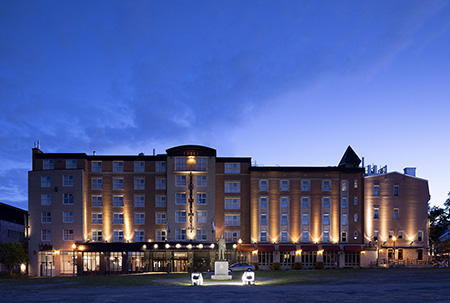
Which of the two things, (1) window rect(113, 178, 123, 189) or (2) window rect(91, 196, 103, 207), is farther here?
(1) window rect(113, 178, 123, 189)

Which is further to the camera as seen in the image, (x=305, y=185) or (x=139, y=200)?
(x=305, y=185)

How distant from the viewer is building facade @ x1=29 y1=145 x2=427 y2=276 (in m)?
67.1

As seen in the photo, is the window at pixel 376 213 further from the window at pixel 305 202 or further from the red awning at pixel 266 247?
the red awning at pixel 266 247

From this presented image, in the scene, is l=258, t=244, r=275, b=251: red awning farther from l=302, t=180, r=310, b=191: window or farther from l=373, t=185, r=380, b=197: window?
l=373, t=185, r=380, b=197: window

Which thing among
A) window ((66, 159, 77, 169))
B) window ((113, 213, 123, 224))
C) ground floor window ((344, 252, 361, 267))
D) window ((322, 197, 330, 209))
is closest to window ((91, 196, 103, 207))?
window ((113, 213, 123, 224))

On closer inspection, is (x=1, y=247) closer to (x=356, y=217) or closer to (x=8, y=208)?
(x=8, y=208)

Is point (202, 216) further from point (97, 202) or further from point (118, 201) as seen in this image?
point (97, 202)

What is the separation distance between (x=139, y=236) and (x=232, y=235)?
1490 centimetres

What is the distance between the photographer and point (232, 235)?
70.4 m

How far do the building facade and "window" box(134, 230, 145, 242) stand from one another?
16 centimetres

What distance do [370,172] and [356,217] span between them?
13.1 meters

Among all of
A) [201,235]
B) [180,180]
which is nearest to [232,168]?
[180,180]

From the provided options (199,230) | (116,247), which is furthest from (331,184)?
(116,247)

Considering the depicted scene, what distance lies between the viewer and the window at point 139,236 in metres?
69.8
